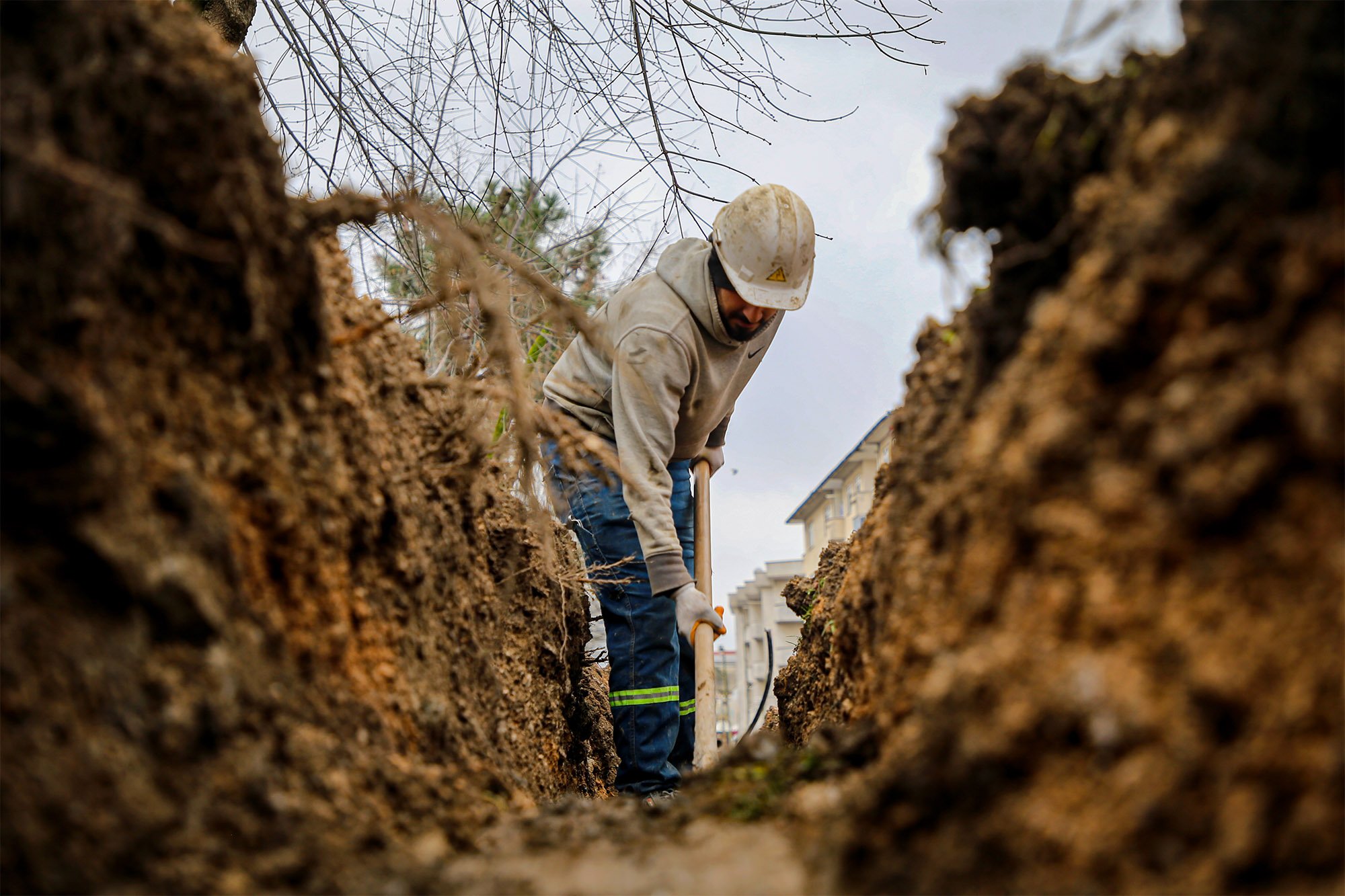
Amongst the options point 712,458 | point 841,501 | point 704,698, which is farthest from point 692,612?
point 841,501

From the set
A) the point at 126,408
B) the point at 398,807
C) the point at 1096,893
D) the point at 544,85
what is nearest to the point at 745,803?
the point at 398,807

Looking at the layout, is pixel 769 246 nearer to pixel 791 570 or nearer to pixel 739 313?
pixel 739 313

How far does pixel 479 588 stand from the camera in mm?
2775

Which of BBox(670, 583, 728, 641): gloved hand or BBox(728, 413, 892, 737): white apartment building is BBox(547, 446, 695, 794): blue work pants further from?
BBox(728, 413, 892, 737): white apartment building

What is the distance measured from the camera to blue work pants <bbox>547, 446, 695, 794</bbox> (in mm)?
3584

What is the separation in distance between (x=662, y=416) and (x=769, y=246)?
0.78 m

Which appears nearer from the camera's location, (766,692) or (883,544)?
(883,544)

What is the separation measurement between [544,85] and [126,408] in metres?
2.75

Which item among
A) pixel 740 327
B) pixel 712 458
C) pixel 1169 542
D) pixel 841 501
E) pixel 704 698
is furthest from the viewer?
pixel 841 501

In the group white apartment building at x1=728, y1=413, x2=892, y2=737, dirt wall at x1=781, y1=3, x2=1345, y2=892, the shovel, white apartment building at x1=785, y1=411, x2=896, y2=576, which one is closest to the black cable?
the shovel

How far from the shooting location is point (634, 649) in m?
3.64

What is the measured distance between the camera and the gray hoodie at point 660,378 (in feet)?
11.2

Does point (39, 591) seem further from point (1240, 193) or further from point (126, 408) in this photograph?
point (1240, 193)

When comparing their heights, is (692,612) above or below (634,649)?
above
